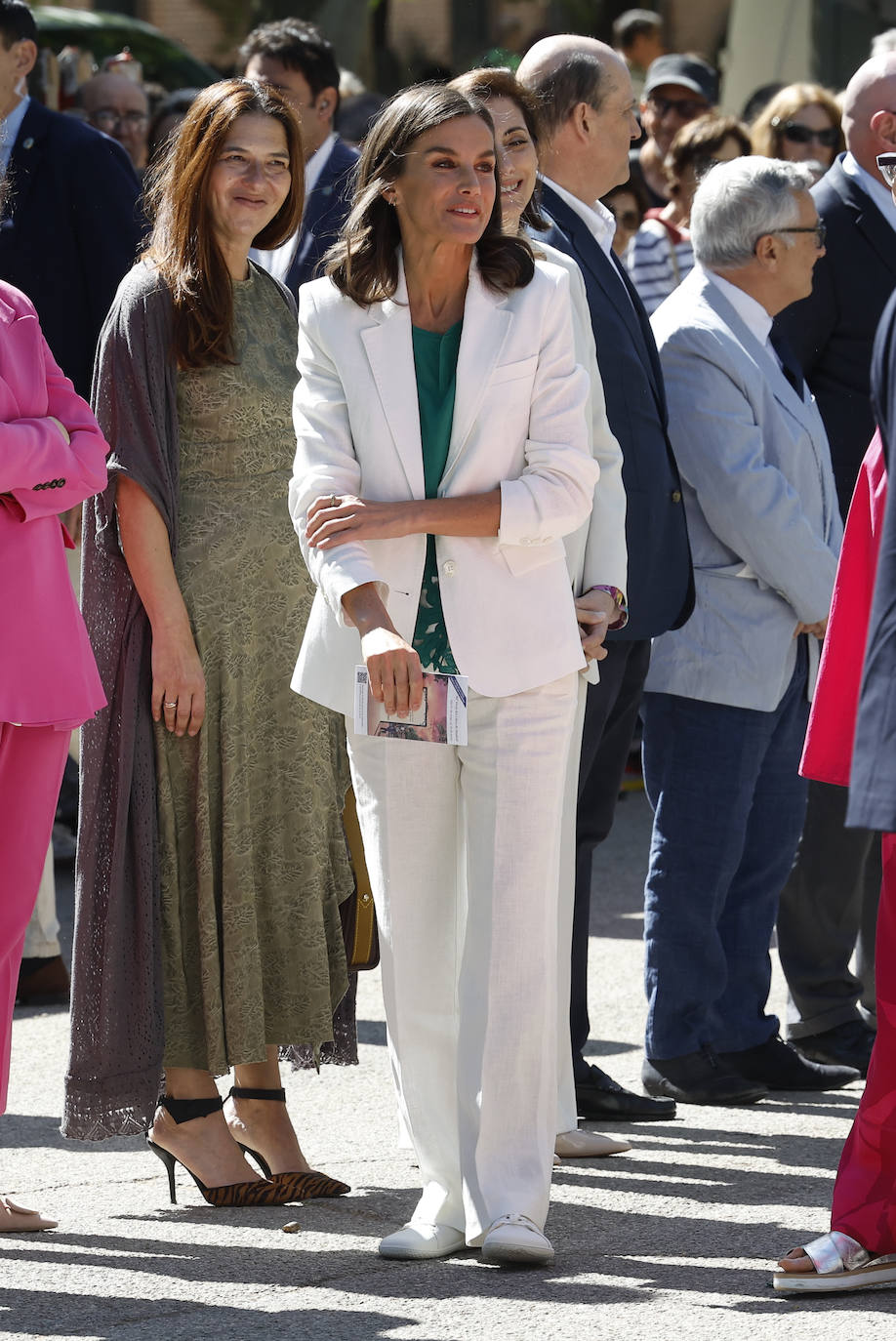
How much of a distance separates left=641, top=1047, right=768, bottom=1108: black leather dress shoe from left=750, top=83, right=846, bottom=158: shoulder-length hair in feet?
16.3

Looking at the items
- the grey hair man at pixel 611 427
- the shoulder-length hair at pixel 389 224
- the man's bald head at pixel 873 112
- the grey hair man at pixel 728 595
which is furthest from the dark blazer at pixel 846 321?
the shoulder-length hair at pixel 389 224

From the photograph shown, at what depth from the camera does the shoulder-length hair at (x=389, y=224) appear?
13.3 ft

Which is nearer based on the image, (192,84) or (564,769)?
(564,769)

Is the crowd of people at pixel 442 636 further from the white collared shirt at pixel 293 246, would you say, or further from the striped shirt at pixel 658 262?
the striped shirt at pixel 658 262

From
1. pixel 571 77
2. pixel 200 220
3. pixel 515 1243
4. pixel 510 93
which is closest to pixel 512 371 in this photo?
pixel 200 220

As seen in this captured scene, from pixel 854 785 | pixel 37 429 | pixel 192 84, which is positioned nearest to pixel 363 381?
pixel 37 429

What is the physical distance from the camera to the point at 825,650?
13.0 ft

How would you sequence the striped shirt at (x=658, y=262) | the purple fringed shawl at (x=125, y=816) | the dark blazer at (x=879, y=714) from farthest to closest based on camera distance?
1. the striped shirt at (x=658, y=262)
2. the purple fringed shawl at (x=125, y=816)
3. the dark blazer at (x=879, y=714)

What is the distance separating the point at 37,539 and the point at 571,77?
198cm

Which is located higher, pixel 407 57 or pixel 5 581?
pixel 407 57

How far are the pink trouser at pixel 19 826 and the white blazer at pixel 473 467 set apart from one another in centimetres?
53

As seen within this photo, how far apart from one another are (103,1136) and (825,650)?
1776 millimetres

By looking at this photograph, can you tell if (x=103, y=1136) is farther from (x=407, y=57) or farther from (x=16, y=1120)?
(x=407, y=57)

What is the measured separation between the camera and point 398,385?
13.2 feet
